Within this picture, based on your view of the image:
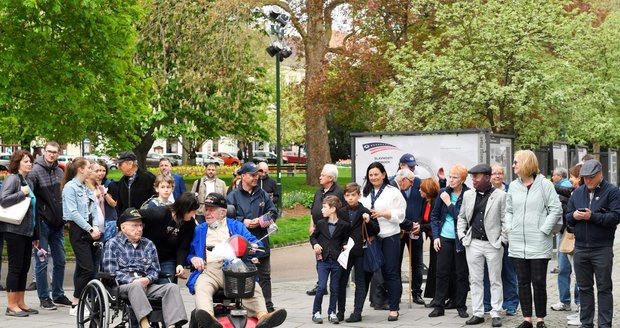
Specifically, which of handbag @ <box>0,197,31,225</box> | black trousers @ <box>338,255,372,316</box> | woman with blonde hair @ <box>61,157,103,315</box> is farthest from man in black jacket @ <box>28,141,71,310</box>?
black trousers @ <box>338,255,372,316</box>

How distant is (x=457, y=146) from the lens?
15.4 meters

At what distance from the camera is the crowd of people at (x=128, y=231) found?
9.45 metres

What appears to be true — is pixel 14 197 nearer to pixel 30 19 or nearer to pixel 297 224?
pixel 30 19

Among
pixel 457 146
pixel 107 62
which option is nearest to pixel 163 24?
pixel 107 62

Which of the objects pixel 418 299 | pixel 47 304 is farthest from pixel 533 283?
pixel 47 304

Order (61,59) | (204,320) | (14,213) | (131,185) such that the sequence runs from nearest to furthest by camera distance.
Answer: (204,320), (14,213), (131,185), (61,59)

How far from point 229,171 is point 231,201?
50.0 metres

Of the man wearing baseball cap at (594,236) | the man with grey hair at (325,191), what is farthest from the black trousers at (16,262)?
the man wearing baseball cap at (594,236)

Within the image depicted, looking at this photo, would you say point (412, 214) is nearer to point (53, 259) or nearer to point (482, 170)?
point (482, 170)

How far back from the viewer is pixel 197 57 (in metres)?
32.8

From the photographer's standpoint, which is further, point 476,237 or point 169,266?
point 476,237

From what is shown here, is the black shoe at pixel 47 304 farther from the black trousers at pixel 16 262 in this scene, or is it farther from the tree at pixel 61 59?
the tree at pixel 61 59

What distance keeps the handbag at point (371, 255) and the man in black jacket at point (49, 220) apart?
3.84m

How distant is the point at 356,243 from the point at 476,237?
4.55 ft
